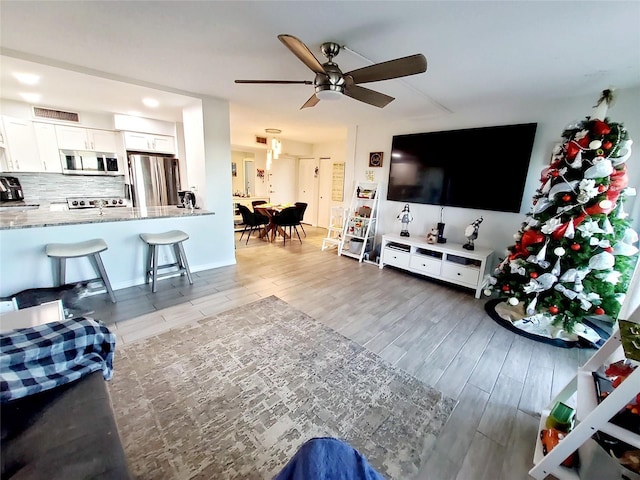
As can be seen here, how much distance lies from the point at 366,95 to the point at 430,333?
215 cm

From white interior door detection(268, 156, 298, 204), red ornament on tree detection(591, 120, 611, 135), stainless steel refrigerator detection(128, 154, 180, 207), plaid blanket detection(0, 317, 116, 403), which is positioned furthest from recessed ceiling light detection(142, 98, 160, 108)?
red ornament on tree detection(591, 120, 611, 135)

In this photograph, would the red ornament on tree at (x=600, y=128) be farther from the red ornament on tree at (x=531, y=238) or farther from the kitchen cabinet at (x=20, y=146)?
the kitchen cabinet at (x=20, y=146)

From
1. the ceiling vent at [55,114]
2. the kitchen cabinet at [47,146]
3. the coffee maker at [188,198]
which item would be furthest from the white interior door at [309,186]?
the kitchen cabinet at [47,146]

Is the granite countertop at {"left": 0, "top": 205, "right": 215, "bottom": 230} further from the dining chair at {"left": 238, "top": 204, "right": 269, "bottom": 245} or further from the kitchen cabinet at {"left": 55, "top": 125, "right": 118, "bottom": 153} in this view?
the dining chair at {"left": 238, "top": 204, "right": 269, "bottom": 245}

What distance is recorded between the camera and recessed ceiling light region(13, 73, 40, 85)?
262 cm

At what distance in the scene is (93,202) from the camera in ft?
14.0

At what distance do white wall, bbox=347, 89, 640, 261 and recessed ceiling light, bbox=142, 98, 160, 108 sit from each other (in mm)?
3069

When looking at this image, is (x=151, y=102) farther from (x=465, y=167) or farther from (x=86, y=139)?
(x=465, y=167)

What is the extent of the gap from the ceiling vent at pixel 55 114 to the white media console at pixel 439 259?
515 centimetres

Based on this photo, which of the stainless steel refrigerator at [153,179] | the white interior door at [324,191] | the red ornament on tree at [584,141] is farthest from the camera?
the white interior door at [324,191]

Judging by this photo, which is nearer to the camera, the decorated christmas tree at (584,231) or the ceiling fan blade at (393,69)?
the ceiling fan blade at (393,69)

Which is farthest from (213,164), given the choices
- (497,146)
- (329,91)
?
(497,146)

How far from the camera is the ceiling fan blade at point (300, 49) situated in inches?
55.7

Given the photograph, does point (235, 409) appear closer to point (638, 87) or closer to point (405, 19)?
point (405, 19)
